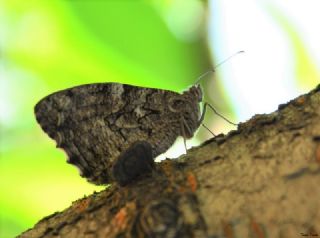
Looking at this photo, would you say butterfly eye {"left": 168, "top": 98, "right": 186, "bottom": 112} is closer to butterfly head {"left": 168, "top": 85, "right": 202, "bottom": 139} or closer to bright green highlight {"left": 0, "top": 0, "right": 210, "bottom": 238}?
butterfly head {"left": 168, "top": 85, "right": 202, "bottom": 139}

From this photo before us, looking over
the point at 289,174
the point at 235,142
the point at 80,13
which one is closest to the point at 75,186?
the point at 80,13

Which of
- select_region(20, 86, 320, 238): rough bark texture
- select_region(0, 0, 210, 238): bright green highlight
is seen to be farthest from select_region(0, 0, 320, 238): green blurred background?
select_region(20, 86, 320, 238): rough bark texture

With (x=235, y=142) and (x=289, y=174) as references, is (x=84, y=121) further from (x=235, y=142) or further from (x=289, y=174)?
(x=289, y=174)

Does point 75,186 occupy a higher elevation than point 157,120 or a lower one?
higher

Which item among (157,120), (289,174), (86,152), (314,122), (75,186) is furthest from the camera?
(75,186)

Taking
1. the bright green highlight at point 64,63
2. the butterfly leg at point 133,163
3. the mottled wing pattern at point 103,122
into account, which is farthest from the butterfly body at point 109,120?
the bright green highlight at point 64,63

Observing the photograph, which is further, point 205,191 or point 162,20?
point 162,20

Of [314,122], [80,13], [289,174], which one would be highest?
[80,13]

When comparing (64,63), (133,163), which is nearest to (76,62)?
(64,63)
